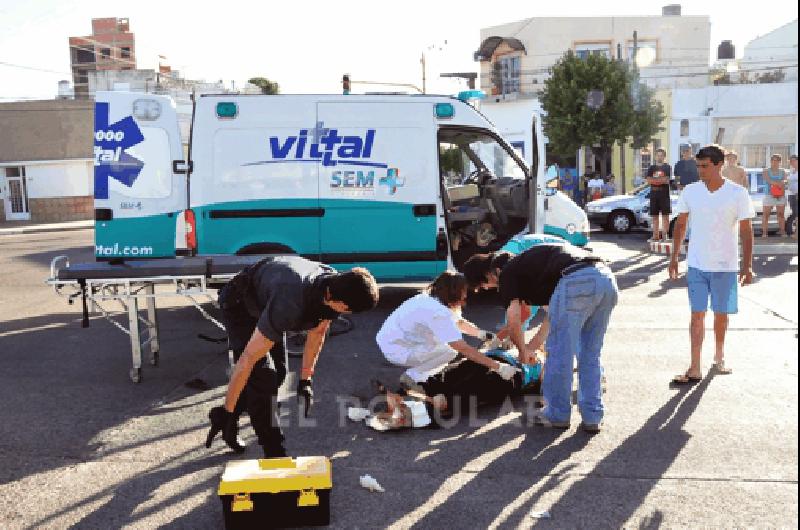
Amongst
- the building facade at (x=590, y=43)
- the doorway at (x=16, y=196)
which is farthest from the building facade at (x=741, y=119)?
the doorway at (x=16, y=196)

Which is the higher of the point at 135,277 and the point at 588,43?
the point at 588,43

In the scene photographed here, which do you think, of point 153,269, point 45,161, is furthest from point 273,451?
point 45,161

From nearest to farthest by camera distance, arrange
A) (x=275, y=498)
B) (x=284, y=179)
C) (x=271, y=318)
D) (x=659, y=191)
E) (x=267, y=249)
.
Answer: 1. (x=275, y=498)
2. (x=271, y=318)
3. (x=284, y=179)
4. (x=267, y=249)
5. (x=659, y=191)

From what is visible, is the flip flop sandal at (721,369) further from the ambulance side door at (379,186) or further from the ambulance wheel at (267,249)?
the ambulance wheel at (267,249)

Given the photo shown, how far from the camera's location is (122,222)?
920cm

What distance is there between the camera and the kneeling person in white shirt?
5.81 m

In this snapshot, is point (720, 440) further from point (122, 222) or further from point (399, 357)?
point (122, 222)

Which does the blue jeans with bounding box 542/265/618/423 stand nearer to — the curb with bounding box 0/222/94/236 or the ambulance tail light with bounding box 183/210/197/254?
the ambulance tail light with bounding box 183/210/197/254

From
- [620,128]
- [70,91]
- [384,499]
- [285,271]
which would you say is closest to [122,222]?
[285,271]

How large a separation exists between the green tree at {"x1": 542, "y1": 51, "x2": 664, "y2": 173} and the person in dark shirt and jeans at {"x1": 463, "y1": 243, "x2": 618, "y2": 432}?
26.7 meters

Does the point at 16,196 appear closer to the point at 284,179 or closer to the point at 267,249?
the point at 267,249

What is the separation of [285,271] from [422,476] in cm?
154

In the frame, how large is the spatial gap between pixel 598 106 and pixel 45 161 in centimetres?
2593

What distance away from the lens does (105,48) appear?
3219 inches
